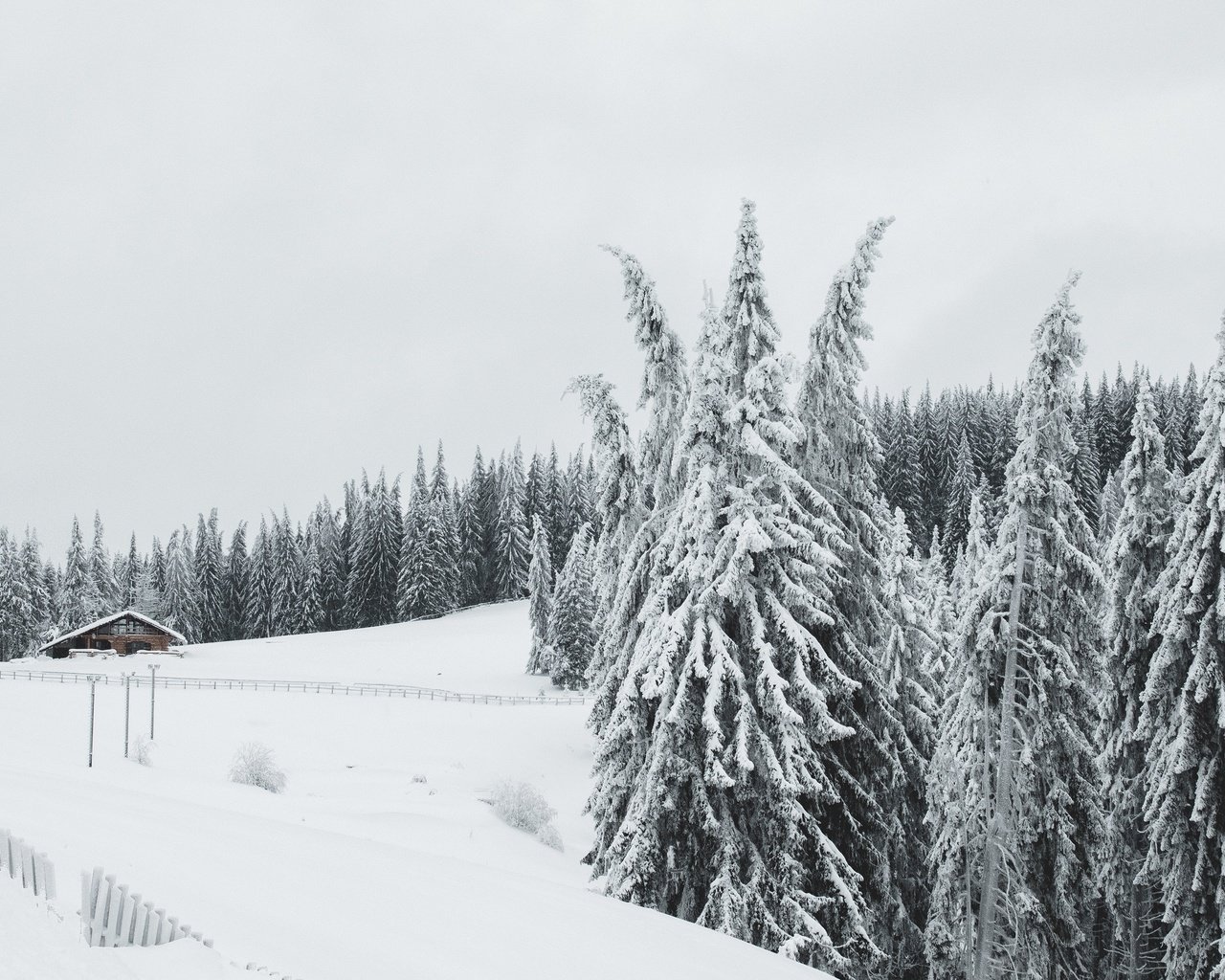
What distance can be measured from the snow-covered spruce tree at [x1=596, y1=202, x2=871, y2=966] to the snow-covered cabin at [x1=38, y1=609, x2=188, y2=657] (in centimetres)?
7131

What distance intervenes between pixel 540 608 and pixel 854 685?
64482 mm

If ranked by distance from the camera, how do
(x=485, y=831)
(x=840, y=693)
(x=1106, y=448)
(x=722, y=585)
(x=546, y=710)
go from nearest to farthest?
(x=722, y=585)
(x=840, y=693)
(x=485, y=831)
(x=546, y=710)
(x=1106, y=448)

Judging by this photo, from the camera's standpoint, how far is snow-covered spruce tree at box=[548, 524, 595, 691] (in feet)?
234

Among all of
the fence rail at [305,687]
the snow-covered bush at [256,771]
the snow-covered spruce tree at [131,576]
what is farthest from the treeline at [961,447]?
the snow-covered spruce tree at [131,576]

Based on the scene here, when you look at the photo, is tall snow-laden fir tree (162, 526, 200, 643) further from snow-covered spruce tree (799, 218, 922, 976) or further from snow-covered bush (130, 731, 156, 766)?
snow-covered spruce tree (799, 218, 922, 976)

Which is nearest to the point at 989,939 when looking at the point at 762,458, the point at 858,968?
the point at 858,968

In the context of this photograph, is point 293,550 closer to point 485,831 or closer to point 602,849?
point 485,831

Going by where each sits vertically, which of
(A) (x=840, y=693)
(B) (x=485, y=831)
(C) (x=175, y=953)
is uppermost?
(A) (x=840, y=693)

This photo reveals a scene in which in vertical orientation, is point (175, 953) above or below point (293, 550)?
below

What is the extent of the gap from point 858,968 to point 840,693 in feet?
15.7

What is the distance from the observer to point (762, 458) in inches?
634

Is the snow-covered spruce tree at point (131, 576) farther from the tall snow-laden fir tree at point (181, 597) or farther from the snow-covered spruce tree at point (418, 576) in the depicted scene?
the snow-covered spruce tree at point (418, 576)

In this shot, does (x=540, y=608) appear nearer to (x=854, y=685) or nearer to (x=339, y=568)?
(x=339, y=568)

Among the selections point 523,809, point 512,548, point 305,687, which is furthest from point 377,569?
point 523,809
